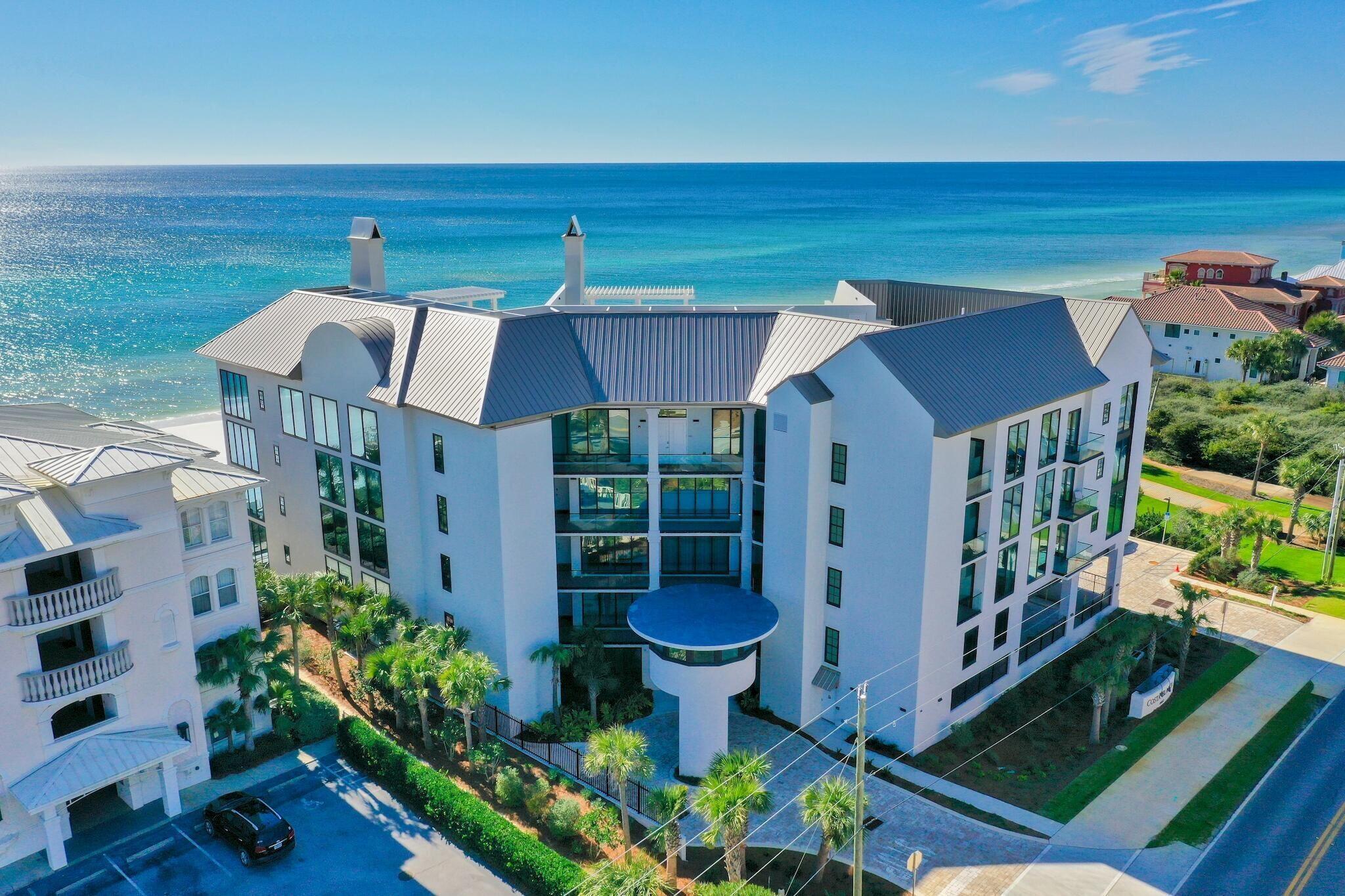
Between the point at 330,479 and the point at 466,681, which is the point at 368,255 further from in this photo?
the point at 466,681

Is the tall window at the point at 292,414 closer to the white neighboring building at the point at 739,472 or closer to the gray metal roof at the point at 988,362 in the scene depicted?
the white neighboring building at the point at 739,472

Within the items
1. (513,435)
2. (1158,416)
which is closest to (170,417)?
(513,435)

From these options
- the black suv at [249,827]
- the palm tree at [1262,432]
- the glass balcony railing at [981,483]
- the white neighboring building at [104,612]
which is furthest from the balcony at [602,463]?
the palm tree at [1262,432]

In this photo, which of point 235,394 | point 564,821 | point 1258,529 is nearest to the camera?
point 564,821

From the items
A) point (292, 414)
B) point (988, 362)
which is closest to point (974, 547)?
point (988, 362)

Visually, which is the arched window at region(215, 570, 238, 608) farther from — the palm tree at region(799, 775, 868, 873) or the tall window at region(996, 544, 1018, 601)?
the tall window at region(996, 544, 1018, 601)

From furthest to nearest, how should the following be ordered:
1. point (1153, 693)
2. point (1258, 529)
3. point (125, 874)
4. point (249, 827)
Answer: point (1258, 529)
point (1153, 693)
point (249, 827)
point (125, 874)

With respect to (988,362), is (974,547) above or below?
below

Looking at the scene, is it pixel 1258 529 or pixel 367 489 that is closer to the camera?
pixel 367 489
